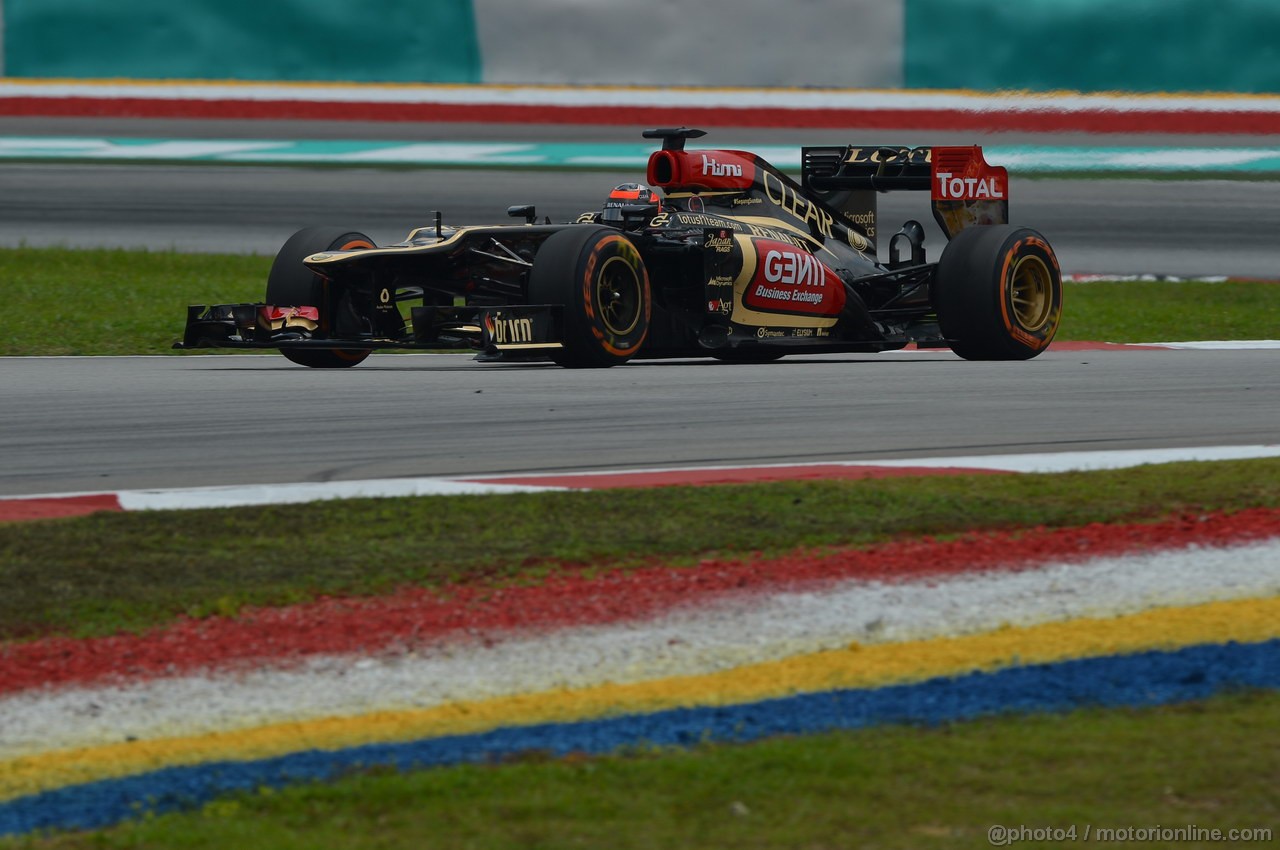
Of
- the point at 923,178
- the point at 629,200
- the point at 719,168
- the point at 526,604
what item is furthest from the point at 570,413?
the point at 923,178

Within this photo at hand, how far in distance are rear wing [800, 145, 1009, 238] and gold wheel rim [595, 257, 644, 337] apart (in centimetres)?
257

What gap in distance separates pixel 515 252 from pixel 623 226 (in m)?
0.85

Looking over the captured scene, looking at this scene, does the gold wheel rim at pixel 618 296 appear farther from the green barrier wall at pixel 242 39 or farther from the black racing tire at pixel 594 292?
the green barrier wall at pixel 242 39

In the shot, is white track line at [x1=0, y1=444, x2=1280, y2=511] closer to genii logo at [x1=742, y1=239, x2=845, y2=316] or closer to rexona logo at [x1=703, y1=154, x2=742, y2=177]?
genii logo at [x1=742, y1=239, x2=845, y2=316]

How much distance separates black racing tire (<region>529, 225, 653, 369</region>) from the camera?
1057 centimetres

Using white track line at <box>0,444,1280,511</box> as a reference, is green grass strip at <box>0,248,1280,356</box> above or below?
above

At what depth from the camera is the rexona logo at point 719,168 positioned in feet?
41.1

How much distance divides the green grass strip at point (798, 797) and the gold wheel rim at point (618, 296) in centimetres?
697

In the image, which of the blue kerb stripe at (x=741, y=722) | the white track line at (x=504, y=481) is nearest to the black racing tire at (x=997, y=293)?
the white track line at (x=504, y=481)

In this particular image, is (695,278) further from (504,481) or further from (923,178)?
(504,481)

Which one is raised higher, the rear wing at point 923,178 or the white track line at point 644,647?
the rear wing at point 923,178

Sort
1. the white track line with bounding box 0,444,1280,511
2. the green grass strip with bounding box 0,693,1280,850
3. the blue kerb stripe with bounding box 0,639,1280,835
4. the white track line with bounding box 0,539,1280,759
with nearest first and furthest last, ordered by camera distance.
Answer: the green grass strip with bounding box 0,693,1280,850 < the blue kerb stripe with bounding box 0,639,1280,835 < the white track line with bounding box 0,539,1280,759 < the white track line with bounding box 0,444,1280,511

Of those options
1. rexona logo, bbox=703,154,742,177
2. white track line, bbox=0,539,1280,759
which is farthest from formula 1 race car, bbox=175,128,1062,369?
white track line, bbox=0,539,1280,759

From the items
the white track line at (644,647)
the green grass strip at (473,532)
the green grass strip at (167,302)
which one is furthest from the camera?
the green grass strip at (167,302)
